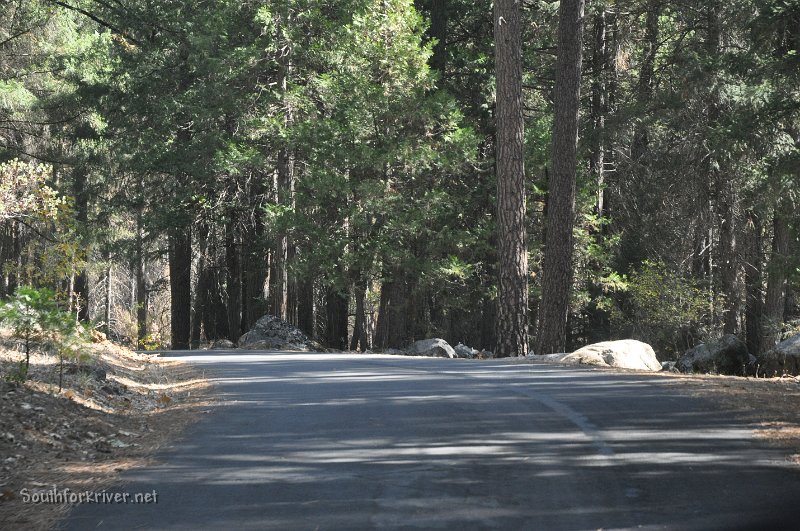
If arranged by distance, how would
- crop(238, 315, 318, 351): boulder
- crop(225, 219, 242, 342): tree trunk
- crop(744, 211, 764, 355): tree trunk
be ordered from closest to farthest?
crop(238, 315, 318, 351): boulder, crop(744, 211, 764, 355): tree trunk, crop(225, 219, 242, 342): tree trunk

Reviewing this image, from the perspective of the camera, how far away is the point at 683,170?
2781cm

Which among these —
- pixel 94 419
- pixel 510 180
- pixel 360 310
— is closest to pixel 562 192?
pixel 510 180

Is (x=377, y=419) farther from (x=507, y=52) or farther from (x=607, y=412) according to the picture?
(x=507, y=52)

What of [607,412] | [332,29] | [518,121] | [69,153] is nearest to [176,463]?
[607,412]

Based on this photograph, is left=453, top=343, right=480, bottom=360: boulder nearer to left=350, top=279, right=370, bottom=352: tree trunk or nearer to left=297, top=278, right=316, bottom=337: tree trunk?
left=350, top=279, right=370, bottom=352: tree trunk

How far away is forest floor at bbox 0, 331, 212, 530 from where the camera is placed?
21.5 ft

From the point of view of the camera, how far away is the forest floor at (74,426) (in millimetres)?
6547

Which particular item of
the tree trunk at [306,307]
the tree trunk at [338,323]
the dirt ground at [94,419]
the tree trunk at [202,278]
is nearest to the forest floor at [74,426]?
the dirt ground at [94,419]

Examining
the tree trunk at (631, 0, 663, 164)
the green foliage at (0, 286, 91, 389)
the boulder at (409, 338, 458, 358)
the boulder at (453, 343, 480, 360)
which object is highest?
the tree trunk at (631, 0, 663, 164)

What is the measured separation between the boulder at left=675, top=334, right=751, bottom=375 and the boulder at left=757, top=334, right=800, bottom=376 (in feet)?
6.70

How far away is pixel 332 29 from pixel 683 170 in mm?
11557

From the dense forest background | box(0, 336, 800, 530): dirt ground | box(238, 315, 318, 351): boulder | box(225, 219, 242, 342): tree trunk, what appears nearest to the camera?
box(0, 336, 800, 530): dirt ground

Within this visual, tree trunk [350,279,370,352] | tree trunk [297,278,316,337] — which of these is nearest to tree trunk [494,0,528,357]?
tree trunk [350,279,370,352]

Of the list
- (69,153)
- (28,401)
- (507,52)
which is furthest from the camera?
(69,153)
